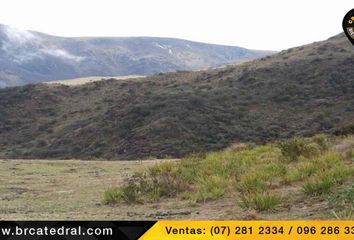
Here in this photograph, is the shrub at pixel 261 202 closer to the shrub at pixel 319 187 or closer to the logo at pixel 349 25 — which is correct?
the shrub at pixel 319 187

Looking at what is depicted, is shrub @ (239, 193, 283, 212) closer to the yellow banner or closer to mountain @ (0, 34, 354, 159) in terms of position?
the yellow banner

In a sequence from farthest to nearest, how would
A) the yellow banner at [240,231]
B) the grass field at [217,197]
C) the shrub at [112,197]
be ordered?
the shrub at [112,197], the grass field at [217,197], the yellow banner at [240,231]

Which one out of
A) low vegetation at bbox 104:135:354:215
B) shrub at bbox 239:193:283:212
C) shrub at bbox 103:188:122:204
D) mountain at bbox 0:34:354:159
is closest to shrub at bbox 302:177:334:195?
low vegetation at bbox 104:135:354:215

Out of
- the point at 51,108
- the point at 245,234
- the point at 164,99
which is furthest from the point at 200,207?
the point at 51,108

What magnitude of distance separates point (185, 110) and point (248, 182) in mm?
34366

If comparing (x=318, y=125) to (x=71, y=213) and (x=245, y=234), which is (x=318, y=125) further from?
→ (x=245, y=234)

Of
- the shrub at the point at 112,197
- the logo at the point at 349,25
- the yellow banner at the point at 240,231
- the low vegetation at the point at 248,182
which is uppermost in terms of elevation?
the logo at the point at 349,25

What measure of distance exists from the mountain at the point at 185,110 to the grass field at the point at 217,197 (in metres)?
23.6

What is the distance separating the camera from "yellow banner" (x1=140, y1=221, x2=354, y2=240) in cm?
392

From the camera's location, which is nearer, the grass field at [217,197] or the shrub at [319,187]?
the grass field at [217,197]

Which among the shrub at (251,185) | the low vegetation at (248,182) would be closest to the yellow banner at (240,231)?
the low vegetation at (248,182)

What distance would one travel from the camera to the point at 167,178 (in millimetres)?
10133

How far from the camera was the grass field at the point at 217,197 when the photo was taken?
6875mm

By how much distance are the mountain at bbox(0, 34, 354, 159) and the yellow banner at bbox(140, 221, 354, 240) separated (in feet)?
102
